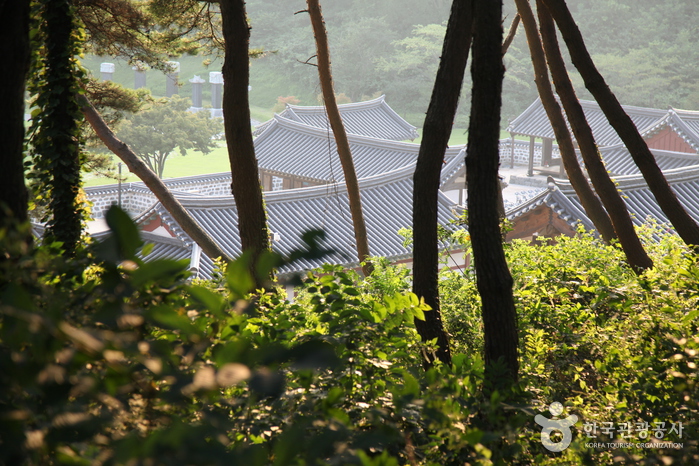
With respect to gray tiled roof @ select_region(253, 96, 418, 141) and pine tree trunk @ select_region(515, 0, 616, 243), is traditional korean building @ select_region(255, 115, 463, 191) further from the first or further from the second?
pine tree trunk @ select_region(515, 0, 616, 243)

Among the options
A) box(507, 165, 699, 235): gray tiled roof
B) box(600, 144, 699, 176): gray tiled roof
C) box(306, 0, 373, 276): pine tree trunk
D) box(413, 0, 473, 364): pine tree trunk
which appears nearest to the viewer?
box(413, 0, 473, 364): pine tree trunk

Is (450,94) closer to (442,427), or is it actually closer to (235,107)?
(235,107)

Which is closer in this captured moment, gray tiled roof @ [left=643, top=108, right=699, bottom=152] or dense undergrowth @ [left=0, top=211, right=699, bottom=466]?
dense undergrowth @ [left=0, top=211, right=699, bottom=466]

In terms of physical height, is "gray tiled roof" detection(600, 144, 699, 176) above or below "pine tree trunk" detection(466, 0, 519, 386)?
above

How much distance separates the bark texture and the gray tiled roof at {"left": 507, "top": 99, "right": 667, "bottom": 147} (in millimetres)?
19889

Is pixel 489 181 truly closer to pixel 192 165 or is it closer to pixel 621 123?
pixel 621 123

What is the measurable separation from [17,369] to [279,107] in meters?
35.2

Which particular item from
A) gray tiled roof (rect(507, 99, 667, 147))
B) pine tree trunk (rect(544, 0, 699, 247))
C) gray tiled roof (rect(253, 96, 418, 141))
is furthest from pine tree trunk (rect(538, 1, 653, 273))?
gray tiled roof (rect(507, 99, 667, 147))

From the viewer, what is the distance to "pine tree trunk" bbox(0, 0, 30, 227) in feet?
4.47

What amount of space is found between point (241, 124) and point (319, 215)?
8.86 metres

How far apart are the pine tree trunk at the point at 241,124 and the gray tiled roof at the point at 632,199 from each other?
7.86 m

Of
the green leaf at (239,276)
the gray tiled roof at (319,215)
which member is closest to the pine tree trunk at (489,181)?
the green leaf at (239,276)

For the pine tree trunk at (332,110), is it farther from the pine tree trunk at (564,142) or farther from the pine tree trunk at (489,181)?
the pine tree trunk at (489,181)

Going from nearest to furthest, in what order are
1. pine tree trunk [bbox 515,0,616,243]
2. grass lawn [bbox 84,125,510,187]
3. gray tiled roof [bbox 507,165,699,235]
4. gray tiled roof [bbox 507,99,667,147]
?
pine tree trunk [bbox 515,0,616,243]
gray tiled roof [bbox 507,165,699,235]
gray tiled roof [bbox 507,99,667,147]
grass lawn [bbox 84,125,510,187]
